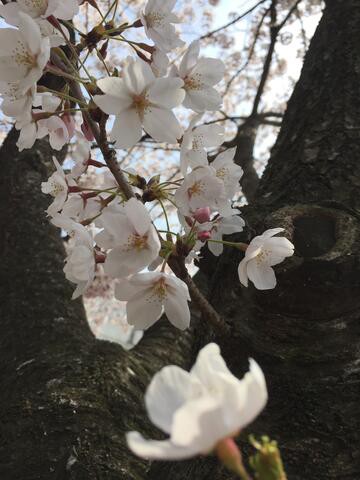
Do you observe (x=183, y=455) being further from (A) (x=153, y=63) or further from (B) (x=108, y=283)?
(B) (x=108, y=283)

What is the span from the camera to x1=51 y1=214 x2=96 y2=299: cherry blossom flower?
98 centimetres

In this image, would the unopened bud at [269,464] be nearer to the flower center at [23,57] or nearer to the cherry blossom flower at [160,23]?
the flower center at [23,57]

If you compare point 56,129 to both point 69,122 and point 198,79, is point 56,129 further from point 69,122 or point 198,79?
point 198,79

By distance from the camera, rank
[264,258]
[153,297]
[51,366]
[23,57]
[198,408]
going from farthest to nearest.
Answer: [51,366], [264,258], [153,297], [23,57], [198,408]

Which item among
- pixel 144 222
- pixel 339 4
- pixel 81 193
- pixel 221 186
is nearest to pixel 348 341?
pixel 221 186

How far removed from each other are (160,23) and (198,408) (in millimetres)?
1004

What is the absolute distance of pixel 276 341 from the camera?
117cm

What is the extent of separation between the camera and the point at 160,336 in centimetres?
226

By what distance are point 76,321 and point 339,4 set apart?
196 centimetres

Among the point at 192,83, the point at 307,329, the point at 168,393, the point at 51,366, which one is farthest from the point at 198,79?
the point at 51,366

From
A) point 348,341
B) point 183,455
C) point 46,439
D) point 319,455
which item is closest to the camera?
point 183,455

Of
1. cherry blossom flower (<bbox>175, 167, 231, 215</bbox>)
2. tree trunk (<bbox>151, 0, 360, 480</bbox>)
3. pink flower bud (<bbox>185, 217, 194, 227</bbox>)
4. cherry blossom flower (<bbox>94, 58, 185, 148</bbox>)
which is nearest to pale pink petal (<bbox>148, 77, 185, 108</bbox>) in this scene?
cherry blossom flower (<bbox>94, 58, 185, 148</bbox>)

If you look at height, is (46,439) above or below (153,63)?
below

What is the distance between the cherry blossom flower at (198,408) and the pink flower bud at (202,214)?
0.58 metres
